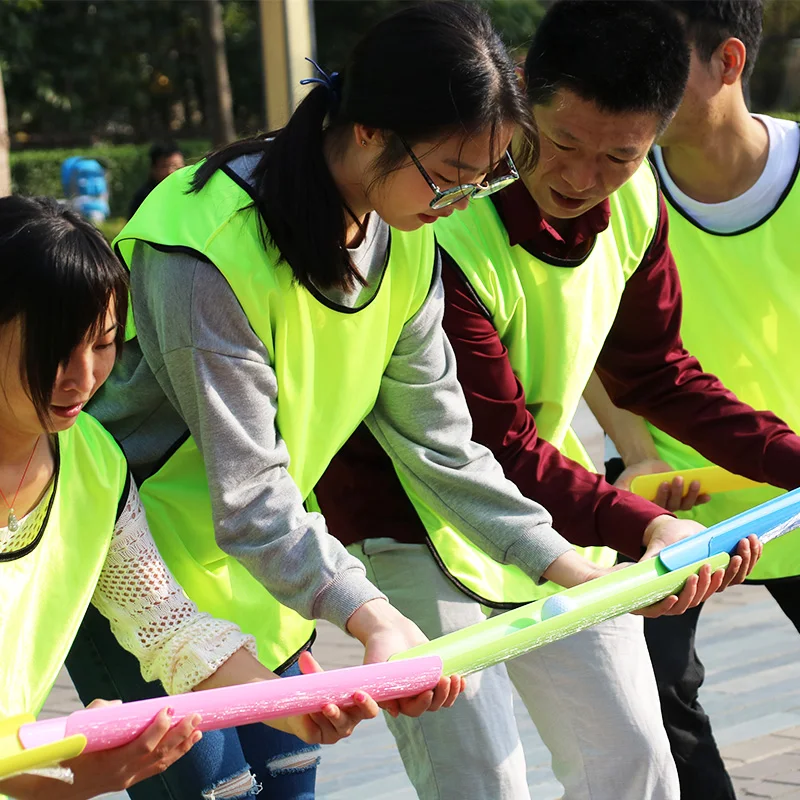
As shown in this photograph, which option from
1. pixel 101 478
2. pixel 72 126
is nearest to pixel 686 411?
pixel 101 478

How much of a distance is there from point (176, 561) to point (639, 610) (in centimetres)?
79

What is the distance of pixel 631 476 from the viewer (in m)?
3.32

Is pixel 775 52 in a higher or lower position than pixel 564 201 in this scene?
lower

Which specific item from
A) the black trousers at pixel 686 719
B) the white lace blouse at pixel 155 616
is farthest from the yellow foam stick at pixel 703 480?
the white lace blouse at pixel 155 616

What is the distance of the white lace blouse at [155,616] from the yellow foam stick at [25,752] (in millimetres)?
466

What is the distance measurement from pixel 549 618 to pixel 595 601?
89 millimetres

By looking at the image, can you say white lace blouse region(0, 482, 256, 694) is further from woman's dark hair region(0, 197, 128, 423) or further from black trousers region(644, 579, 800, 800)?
black trousers region(644, 579, 800, 800)

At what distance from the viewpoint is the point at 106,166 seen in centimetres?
2408

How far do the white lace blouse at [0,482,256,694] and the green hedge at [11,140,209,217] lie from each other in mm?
21984

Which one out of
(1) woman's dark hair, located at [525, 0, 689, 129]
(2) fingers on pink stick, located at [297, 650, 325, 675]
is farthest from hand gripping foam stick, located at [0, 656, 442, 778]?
(1) woman's dark hair, located at [525, 0, 689, 129]

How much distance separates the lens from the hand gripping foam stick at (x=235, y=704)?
171cm

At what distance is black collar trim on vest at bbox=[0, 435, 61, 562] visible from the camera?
2.06 m

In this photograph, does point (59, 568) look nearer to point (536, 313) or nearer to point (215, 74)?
point (536, 313)

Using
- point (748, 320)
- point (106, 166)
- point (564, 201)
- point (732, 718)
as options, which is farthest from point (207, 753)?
point (106, 166)
